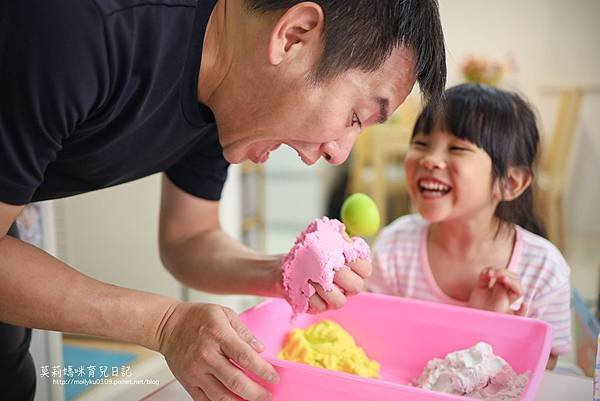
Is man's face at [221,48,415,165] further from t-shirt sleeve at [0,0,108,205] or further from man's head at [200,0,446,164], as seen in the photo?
t-shirt sleeve at [0,0,108,205]

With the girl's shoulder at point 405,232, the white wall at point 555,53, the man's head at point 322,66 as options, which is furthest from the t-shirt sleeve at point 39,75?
the white wall at point 555,53

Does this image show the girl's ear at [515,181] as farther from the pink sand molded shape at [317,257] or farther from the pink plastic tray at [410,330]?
the pink sand molded shape at [317,257]

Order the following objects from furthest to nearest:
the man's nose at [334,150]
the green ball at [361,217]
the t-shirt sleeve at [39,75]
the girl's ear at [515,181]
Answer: the girl's ear at [515,181], the green ball at [361,217], the man's nose at [334,150], the t-shirt sleeve at [39,75]

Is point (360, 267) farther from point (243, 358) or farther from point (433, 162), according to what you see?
point (433, 162)

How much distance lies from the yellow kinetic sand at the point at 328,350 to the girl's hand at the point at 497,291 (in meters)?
0.25

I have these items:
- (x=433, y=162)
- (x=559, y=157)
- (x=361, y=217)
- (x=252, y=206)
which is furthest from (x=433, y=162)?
(x=559, y=157)

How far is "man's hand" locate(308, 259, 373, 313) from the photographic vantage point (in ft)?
2.82

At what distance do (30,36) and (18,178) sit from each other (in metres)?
0.15

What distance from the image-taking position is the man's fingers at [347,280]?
2.85 ft

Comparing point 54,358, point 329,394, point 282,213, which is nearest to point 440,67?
point 329,394

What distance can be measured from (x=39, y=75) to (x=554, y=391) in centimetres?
76

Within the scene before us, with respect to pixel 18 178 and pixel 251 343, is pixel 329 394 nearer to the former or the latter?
pixel 251 343

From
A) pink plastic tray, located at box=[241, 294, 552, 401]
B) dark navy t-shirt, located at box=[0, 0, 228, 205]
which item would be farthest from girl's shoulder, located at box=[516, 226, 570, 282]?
dark navy t-shirt, located at box=[0, 0, 228, 205]

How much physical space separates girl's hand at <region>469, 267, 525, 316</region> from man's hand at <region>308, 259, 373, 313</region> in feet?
1.02
